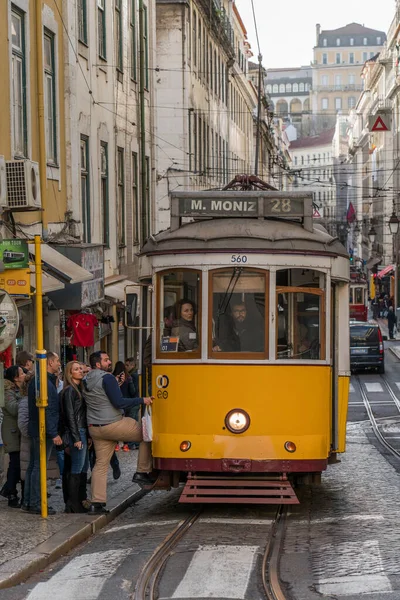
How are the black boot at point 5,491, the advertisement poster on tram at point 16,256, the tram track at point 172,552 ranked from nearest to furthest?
the tram track at point 172,552, the advertisement poster on tram at point 16,256, the black boot at point 5,491

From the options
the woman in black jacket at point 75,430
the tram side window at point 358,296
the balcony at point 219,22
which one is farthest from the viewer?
the tram side window at point 358,296

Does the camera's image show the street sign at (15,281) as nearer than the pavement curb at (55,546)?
No

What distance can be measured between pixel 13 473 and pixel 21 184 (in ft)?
15.5

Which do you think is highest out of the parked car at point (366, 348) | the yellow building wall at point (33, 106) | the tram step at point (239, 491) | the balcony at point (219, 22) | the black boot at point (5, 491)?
the balcony at point (219, 22)

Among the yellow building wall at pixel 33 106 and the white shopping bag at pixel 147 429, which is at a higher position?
the yellow building wall at pixel 33 106

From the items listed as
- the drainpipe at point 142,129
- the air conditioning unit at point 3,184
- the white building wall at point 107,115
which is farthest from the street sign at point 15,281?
the drainpipe at point 142,129

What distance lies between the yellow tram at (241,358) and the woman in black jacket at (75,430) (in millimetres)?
768

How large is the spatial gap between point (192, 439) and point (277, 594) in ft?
12.1

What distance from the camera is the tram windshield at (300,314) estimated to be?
12.2 metres

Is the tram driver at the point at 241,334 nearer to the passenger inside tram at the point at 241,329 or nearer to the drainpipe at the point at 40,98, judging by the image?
the passenger inside tram at the point at 241,329

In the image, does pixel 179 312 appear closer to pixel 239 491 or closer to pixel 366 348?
pixel 239 491

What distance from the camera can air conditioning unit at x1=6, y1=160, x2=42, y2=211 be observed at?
16.1 metres

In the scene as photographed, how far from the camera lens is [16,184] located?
1628 centimetres

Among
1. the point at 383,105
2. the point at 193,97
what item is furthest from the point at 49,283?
the point at 383,105
